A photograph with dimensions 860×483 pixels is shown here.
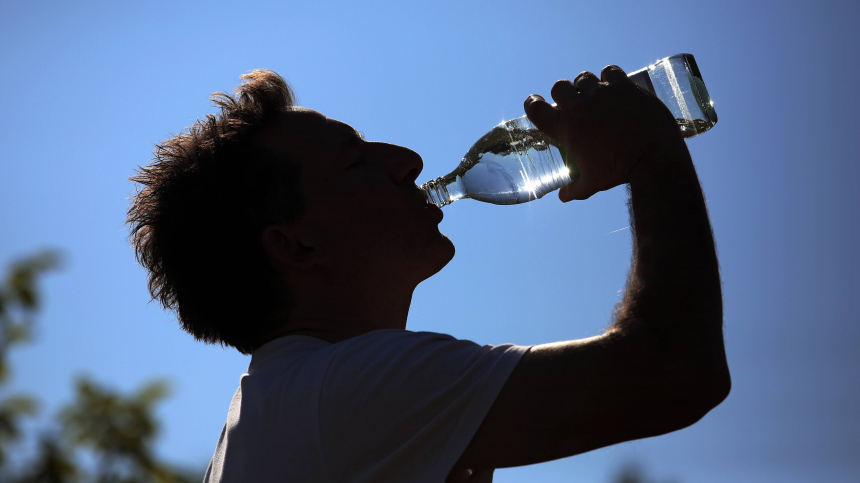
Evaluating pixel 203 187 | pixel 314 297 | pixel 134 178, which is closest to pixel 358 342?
pixel 314 297

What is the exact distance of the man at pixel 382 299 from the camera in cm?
136

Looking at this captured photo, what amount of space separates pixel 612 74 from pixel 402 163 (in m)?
0.77

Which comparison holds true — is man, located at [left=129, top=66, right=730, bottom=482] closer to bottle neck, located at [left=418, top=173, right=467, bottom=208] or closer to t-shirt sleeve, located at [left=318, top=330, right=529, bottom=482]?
t-shirt sleeve, located at [left=318, top=330, right=529, bottom=482]

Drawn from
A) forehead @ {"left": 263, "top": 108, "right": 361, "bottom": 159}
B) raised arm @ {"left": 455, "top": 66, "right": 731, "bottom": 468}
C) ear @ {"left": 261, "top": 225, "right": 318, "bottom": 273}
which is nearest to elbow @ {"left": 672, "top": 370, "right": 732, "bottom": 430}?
raised arm @ {"left": 455, "top": 66, "right": 731, "bottom": 468}

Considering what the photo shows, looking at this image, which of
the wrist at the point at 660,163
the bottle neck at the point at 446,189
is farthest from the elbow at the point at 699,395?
the bottle neck at the point at 446,189

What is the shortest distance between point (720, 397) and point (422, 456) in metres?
0.62

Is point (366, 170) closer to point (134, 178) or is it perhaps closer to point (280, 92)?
point (280, 92)

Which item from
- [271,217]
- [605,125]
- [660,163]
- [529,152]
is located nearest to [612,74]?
[605,125]

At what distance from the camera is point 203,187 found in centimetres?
239

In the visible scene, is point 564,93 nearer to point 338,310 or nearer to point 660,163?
point 660,163

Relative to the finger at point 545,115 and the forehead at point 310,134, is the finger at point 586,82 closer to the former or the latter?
the finger at point 545,115

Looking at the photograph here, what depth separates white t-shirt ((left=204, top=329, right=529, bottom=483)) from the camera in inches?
55.9

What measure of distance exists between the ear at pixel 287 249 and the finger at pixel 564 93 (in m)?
0.87

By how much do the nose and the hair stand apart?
31 cm
